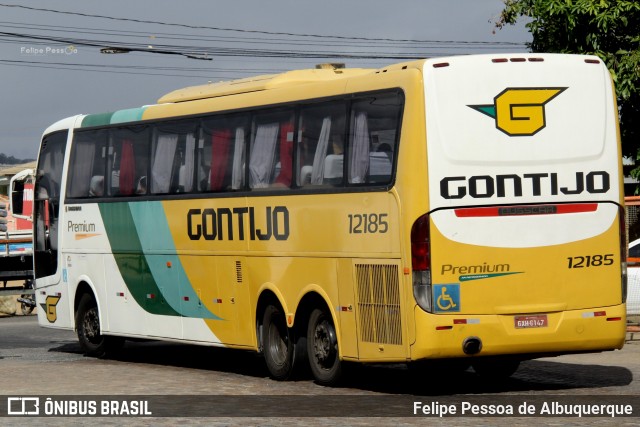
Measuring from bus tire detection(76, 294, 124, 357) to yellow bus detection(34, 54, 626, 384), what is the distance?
342cm

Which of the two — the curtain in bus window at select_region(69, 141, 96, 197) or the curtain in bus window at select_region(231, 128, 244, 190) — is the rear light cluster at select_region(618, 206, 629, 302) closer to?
the curtain in bus window at select_region(231, 128, 244, 190)

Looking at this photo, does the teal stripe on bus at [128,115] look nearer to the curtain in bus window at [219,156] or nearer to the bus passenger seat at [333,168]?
the curtain in bus window at [219,156]

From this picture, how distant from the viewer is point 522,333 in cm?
1506

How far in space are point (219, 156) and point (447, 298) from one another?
4928 millimetres

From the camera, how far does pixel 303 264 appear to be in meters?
17.0

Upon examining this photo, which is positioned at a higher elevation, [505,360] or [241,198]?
[241,198]

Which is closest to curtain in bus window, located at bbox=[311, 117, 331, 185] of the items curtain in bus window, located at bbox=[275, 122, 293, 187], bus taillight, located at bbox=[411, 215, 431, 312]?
curtain in bus window, located at bbox=[275, 122, 293, 187]

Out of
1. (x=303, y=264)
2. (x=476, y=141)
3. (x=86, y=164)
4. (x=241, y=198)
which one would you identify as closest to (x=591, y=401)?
(x=476, y=141)

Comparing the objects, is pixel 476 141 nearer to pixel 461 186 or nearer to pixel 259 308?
pixel 461 186

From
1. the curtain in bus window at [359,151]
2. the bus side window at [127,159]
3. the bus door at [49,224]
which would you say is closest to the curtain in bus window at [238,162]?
the bus side window at [127,159]

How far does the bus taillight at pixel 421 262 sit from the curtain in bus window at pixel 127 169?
7016mm

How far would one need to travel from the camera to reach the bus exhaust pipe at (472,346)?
1484cm

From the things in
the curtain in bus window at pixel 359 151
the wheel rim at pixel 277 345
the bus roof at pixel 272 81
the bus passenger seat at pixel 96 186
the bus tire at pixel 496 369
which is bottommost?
the bus tire at pixel 496 369

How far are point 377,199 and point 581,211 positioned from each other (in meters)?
2.09
